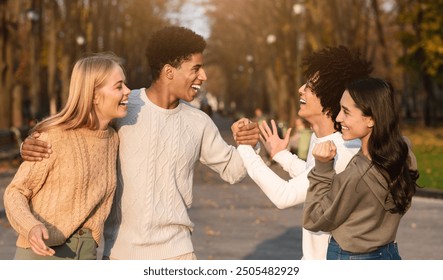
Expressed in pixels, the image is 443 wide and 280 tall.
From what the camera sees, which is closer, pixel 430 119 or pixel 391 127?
pixel 391 127

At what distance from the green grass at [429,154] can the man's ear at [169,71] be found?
12557 millimetres

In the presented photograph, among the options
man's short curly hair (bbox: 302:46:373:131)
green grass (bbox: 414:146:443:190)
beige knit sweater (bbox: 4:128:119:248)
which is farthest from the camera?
green grass (bbox: 414:146:443:190)

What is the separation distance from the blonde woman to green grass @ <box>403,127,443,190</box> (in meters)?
13.2

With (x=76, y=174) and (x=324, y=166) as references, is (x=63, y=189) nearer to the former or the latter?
(x=76, y=174)

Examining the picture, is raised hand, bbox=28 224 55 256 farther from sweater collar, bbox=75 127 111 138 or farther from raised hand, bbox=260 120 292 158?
raised hand, bbox=260 120 292 158

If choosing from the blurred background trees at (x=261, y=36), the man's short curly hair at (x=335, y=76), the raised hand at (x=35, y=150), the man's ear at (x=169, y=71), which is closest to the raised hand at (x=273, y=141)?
the man's short curly hair at (x=335, y=76)

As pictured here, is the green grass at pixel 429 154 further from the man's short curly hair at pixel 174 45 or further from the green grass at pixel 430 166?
the man's short curly hair at pixel 174 45

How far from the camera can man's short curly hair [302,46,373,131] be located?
5035mm

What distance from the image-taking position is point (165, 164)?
5297 millimetres

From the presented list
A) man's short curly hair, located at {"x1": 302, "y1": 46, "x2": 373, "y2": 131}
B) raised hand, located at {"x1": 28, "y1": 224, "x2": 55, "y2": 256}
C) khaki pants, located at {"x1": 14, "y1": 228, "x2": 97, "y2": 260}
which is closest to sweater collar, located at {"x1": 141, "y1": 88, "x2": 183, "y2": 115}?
man's short curly hair, located at {"x1": 302, "y1": 46, "x2": 373, "y2": 131}

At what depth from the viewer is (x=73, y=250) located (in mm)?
4746
